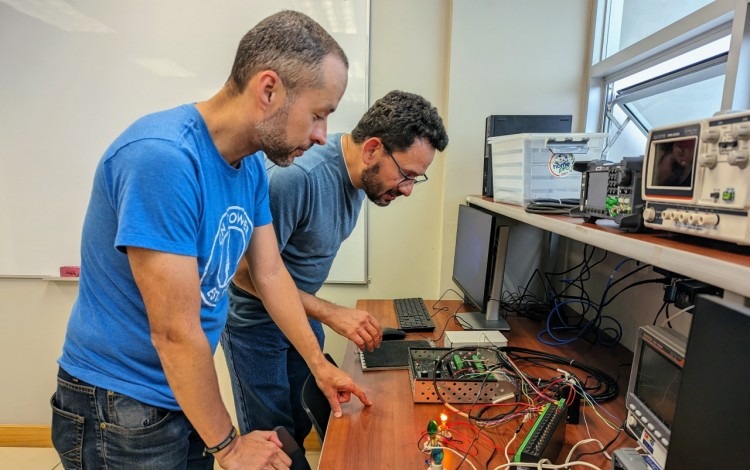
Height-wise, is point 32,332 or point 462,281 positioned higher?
point 462,281

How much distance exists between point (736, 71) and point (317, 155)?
116 centimetres

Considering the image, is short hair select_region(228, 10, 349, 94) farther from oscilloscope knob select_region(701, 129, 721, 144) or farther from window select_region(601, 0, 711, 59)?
window select_region(601, 0, 711, 59)

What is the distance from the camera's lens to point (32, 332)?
215 centimetres

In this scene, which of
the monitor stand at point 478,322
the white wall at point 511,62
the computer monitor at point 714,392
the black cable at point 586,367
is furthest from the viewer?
the white wall at point 511,62

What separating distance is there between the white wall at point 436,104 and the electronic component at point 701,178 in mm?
1268

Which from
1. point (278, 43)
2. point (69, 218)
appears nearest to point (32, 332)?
point (69, 218)

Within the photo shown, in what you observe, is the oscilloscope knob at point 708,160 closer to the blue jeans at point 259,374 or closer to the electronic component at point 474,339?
the electronic component at point 474,339

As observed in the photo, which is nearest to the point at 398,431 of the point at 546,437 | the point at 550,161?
the point at 546,437

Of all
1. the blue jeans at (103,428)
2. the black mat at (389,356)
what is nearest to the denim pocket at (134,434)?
the blue jeans at (103,428)

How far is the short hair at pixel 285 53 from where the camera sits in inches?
30.2

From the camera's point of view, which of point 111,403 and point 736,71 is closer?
point 111,403

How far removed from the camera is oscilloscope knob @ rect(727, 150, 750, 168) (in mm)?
546

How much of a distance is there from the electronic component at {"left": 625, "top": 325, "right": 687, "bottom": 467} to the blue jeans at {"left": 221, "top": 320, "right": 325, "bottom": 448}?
998 mm

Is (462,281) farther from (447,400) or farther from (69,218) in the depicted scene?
(69,218)
